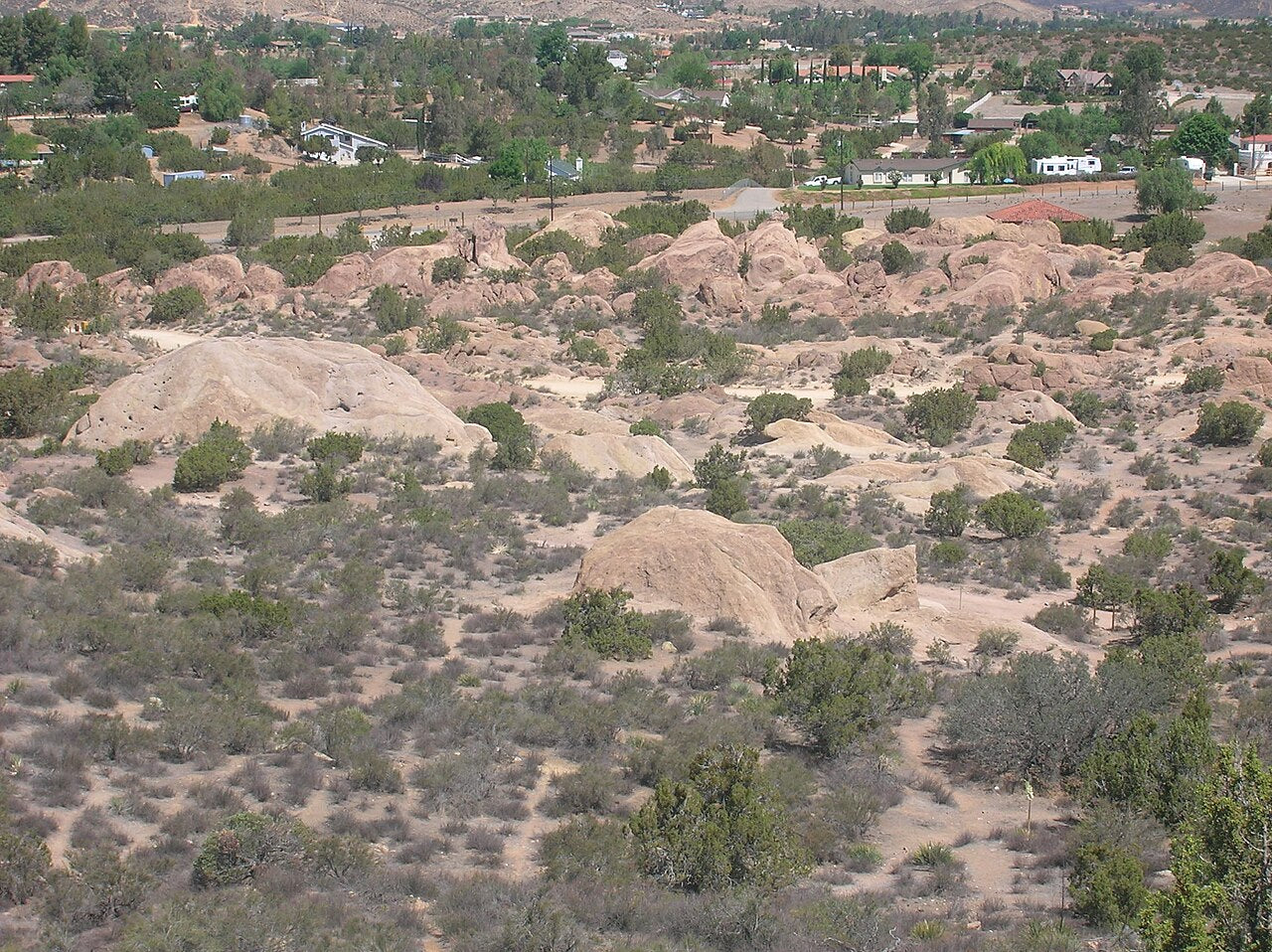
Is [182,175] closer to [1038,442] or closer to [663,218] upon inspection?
[663,218]

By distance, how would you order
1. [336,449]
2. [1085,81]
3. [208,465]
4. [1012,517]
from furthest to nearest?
[1085,81] → [336,449] → [1012,517] → [208,465]

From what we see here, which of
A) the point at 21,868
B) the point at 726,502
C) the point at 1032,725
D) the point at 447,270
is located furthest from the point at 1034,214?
the point at 21,868

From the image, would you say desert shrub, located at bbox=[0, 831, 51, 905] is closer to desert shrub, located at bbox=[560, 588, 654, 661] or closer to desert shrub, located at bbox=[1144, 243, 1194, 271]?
desert shrub, located at bbox=[560, 588, 654, 661]

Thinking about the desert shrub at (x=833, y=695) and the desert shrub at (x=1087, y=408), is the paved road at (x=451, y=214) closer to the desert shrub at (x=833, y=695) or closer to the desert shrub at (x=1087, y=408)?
the desert shrub at (x=1087, y=408)

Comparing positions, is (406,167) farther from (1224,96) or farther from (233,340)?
(1224,96)

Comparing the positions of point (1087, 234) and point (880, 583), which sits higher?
point (880, 583)

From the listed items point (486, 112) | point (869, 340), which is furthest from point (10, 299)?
point (486, 112)

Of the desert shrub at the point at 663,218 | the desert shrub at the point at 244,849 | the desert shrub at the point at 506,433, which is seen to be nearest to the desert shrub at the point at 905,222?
the desert shrub at the point at 663,218
